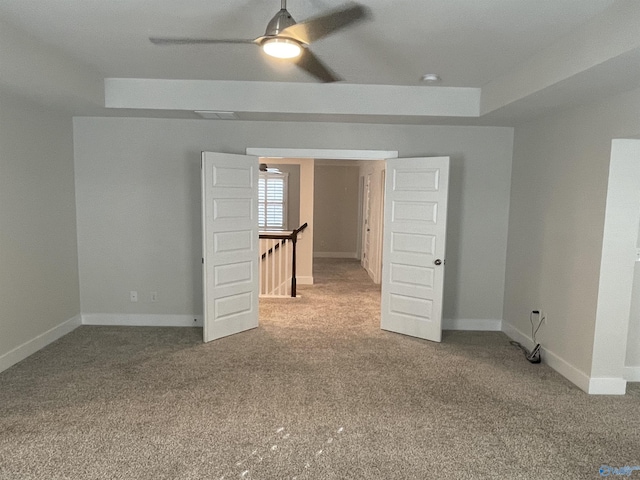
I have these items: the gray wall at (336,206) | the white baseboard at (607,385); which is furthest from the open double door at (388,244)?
the gray wall at (336,206)

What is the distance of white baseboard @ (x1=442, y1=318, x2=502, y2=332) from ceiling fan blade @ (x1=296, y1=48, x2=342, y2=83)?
342 cm

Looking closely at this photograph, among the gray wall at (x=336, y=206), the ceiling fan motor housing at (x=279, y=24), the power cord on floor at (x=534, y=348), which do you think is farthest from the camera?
the gray wall at (x=336, y=206)

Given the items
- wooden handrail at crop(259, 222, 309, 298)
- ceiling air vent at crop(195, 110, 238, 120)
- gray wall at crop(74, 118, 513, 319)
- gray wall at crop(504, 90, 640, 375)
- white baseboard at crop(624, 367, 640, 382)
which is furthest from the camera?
wooden handrail at crop(259, 222, 309, 298)

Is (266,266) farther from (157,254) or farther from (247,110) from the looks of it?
(247,110)

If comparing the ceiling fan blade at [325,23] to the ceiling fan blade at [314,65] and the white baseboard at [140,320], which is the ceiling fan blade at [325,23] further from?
the white baseboard at [140,320]

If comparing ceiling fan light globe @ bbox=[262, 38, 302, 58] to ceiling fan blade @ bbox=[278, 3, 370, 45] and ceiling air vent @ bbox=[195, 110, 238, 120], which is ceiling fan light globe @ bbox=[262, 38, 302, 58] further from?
ceiling air vent @ bbox=[195, 110, 238, 120]

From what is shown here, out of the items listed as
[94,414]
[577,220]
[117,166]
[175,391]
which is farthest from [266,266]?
[577,220]

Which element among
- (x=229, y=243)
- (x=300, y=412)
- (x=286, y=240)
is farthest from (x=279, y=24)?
(x=286, y=240)

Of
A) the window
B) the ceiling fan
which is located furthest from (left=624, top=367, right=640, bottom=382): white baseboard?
the window

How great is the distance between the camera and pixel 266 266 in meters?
6.83

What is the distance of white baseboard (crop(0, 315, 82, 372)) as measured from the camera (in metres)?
3.83

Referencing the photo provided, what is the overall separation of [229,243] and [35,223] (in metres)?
1.86

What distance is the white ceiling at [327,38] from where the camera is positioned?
2508 mm

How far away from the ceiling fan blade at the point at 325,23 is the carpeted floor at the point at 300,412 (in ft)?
7.72
